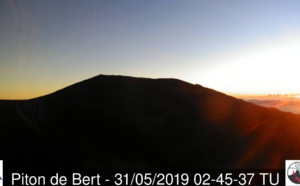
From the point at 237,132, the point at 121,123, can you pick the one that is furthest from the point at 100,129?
the point at 237,132

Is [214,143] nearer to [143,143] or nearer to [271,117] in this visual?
[143,143]

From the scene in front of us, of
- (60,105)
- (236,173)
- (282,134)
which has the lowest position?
(236,173)
